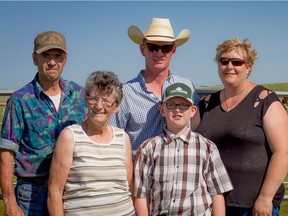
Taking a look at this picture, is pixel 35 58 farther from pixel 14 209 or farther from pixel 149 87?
pixel 14 209

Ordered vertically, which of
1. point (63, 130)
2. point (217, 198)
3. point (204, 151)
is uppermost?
point (63, 130)

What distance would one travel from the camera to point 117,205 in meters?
2.85

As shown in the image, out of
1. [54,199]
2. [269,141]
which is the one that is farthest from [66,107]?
[269,141]

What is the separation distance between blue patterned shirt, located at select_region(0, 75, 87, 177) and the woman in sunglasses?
1100 millimetres

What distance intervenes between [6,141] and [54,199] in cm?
51

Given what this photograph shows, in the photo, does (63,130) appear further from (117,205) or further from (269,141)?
(269,141)

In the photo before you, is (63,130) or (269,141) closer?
(63,130)

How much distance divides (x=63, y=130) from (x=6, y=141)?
1.37 feet

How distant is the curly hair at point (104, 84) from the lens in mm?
2840

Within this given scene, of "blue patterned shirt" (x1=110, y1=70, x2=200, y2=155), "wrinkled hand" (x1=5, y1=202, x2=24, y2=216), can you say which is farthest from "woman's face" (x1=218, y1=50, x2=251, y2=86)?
"wrinkled hand" (x1=5, y1=202, x2=24, y2=216)

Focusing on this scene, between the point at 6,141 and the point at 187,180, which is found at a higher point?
the point at 6,141

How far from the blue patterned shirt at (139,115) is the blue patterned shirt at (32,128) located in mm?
494

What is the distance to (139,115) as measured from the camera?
3.35 metres

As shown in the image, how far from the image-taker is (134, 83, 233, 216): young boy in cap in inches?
116
